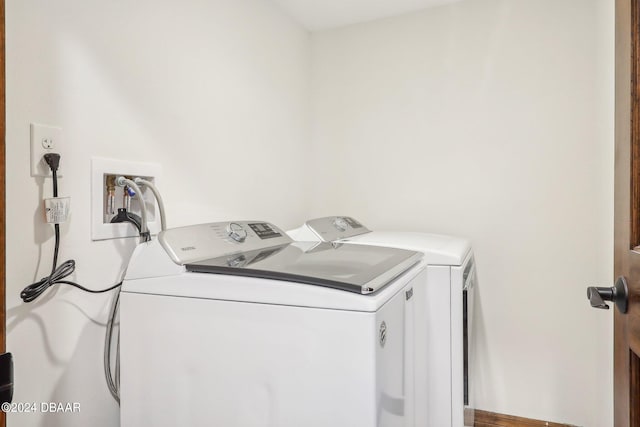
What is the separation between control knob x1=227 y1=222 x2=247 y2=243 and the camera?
4.24 feet

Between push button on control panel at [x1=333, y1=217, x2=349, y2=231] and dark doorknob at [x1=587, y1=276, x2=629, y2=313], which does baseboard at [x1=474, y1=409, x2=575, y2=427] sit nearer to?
push button on control panel at [x1=333, y1=217, x2=349, y2=231]

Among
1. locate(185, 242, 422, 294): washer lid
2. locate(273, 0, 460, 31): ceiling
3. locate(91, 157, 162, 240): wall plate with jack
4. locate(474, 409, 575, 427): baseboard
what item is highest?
locate(273, 0, 460, 31): ceiling

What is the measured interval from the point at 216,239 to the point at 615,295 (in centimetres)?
97

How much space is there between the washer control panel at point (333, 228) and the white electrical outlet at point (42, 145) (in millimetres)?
982

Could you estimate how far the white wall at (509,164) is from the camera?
2002mm

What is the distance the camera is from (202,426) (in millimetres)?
990

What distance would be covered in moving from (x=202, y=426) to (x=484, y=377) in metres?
1.70

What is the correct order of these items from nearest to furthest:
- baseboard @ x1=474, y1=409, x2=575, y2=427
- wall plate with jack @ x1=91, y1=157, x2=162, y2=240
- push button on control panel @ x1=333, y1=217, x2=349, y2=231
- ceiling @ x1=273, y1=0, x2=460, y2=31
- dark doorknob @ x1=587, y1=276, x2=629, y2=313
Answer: dark doorknob @ x1=587, y1=276, x2=629, y2=313 → wall plate with jack @ x1=91, y1=157, x2=162, y2=240 → push button on control panel @ x1=333, y1=217, x2=349, y2=231 → baseboard @ x1=474, y1=409, x2=575, y2=427 → ceiling @ x1=273, y1=0, x2=460, y2=31

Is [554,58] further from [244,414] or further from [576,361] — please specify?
[244,414]

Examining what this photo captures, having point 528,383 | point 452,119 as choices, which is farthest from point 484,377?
point 452,119

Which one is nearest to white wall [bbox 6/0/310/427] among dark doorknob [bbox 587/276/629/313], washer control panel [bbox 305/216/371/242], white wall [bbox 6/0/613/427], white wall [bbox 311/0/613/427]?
white wall [bbox 6/0/613/427]

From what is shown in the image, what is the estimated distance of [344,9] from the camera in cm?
230

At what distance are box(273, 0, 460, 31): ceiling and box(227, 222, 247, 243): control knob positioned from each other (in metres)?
1.42

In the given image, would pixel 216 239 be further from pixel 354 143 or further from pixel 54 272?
pixel 354 143
